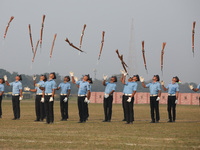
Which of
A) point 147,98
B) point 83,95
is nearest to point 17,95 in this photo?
point 83,95

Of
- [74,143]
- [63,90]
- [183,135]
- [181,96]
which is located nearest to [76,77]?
[63,90]

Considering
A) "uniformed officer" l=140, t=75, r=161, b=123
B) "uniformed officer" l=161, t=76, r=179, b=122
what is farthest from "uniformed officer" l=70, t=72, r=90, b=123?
"uniformed officer" l=161, t=76, r=179, b=122

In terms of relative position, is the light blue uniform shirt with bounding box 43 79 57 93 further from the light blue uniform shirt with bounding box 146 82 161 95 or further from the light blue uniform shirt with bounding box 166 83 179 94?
the light blue uniform shirt with bounding box 166 83 179 94

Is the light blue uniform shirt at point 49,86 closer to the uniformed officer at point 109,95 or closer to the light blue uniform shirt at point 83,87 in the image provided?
the light blue uniform shirt at point 83,87

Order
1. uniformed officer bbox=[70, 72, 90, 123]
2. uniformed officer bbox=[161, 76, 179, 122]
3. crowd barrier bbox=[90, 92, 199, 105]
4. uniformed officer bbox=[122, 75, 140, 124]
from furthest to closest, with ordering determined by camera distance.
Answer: crowd barrier bbox=[90, 92, 199, 105] < uniformed officer bbox=[161, 76, 179, 122] < uniformed officer bbox=[70, 72, 90, 123] < uniformed officer bbox=[122, 75, 140, 124]

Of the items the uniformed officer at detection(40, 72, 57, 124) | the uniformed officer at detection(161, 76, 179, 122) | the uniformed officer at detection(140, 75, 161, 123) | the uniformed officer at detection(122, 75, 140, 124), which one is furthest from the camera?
the uniformed officer at detection(161, 76, 179, 122)

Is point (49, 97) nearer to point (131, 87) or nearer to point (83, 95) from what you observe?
point (83, 95)

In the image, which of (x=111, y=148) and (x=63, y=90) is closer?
(x=111, y=148)

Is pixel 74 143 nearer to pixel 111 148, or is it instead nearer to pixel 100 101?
pixel 111 148

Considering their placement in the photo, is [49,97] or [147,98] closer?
[49,97]

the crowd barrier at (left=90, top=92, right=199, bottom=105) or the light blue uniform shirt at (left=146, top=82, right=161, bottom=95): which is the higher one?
the light blue uniform shirt at (left=146, top=82, right=161, bottom=95)

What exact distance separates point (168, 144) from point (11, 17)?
15.4 m

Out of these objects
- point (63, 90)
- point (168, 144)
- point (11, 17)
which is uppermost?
point (11, 17)

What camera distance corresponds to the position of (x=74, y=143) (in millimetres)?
13844
